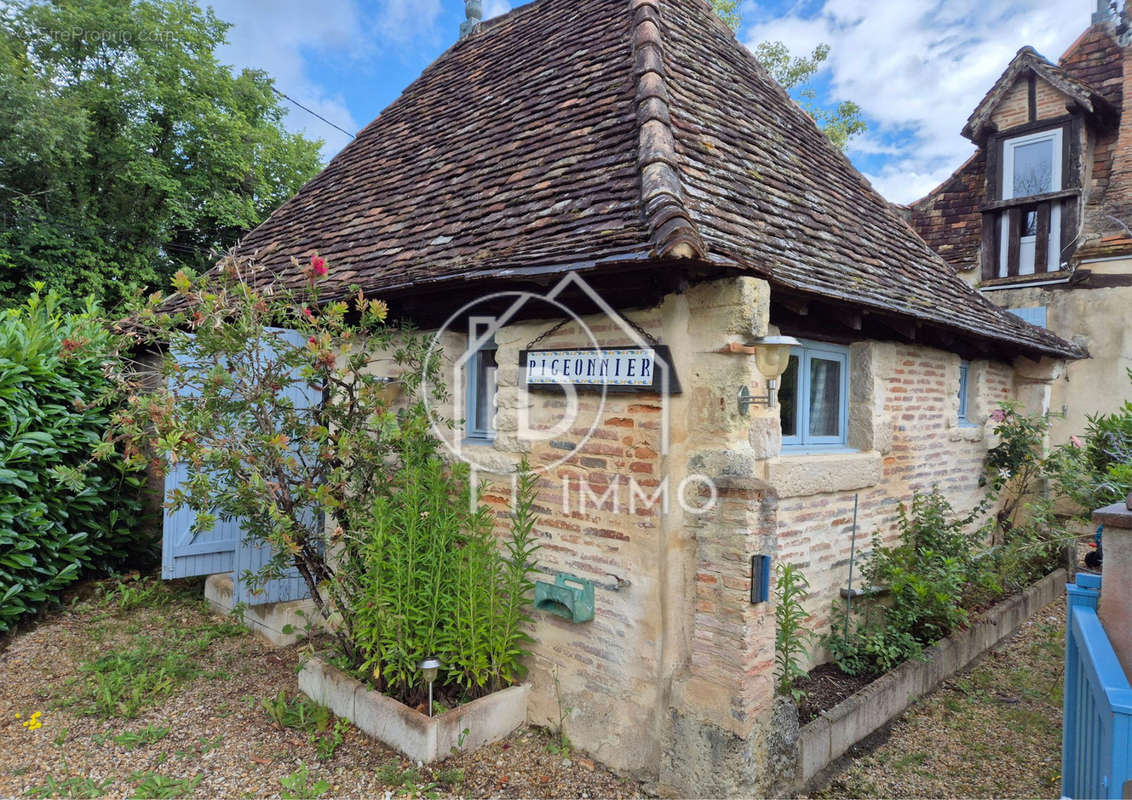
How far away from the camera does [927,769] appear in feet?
13.0

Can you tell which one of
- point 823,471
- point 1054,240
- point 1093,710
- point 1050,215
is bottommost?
point 1093,710

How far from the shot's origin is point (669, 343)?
366cm

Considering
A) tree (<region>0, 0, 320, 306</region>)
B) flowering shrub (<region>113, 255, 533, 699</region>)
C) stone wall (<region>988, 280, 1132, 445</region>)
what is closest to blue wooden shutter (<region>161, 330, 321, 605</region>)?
flowering shrub (<region>113, 255, 533, 699</region>)

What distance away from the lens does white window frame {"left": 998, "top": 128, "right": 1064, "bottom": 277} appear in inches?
381

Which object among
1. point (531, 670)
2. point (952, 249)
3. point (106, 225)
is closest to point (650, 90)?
point (531, 670)

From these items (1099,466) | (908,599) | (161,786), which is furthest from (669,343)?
(1099,466)

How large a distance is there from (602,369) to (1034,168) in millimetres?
10348

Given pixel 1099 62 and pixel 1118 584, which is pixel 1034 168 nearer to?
pixel 1099 62

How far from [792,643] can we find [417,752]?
8.15 feet

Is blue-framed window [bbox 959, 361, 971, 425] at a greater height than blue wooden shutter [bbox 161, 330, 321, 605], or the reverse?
blue-framed window [bbox 959, 361, 971, 425]

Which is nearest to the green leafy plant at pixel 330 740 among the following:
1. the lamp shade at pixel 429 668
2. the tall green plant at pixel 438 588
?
the tall green plant at pixel 438 588

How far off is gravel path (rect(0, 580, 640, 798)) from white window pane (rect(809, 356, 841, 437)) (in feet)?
9.74

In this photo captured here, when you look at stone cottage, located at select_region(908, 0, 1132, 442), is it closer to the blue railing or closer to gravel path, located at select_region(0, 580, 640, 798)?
the blue railing

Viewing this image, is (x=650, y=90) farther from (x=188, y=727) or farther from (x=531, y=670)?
(x=188, y=727)
